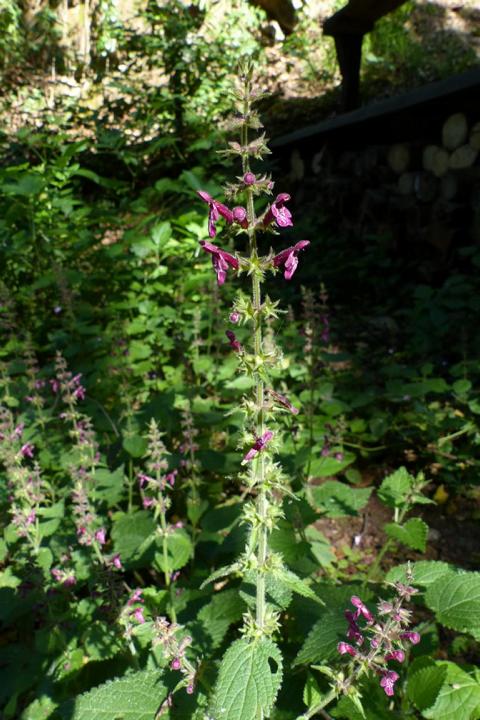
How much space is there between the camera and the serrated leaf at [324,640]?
55.5 inches

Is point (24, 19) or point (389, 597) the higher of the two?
point (24, 19)

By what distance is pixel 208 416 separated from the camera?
304 centimetres

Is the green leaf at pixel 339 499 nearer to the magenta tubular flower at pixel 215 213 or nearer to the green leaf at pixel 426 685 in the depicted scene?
the green leaf at pixel 426 685

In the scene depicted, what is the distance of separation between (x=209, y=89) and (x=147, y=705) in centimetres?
648

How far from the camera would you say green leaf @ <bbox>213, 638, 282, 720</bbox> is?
3.86 ft

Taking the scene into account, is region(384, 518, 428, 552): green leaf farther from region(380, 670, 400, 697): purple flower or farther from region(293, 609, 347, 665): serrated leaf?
region(380, 670, 400, 697): purple flower

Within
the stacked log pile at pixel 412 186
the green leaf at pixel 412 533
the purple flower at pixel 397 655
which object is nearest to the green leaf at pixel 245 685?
the purple flower at pixel 397 655

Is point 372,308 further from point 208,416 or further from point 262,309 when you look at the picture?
point 262,309

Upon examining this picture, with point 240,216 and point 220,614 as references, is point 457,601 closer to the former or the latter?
point 220,614

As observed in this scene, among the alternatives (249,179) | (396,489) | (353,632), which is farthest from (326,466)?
(249,179)

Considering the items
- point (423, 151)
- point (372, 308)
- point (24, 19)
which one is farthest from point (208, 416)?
point (24, 19)

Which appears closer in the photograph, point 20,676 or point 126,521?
point 20,676

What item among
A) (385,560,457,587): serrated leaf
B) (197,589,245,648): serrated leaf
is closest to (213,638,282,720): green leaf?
(197,589,245,648): serrated leaf

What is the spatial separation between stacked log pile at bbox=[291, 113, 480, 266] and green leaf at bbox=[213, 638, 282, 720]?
4.97 metres
